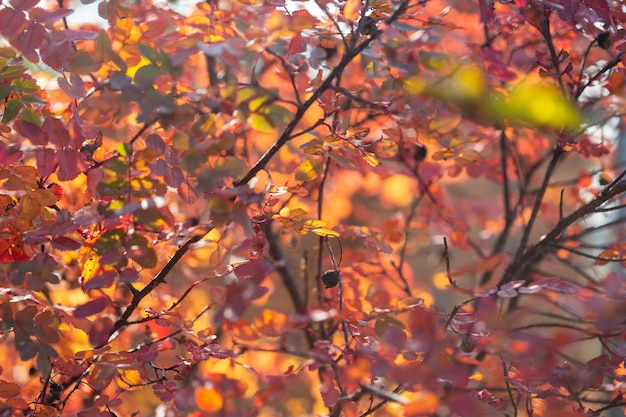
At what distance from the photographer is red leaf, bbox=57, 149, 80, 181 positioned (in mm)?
1051

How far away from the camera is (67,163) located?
106 centimetres

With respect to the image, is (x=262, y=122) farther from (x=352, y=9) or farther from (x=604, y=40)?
(x=604, y=40)

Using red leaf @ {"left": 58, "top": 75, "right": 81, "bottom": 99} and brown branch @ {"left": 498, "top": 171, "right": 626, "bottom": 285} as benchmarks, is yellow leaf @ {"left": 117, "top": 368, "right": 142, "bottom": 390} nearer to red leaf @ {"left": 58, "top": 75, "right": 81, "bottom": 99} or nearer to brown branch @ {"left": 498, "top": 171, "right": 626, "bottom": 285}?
red leaf @ {"left": 58, "top": 75, "right": 81, "bottom": 99}

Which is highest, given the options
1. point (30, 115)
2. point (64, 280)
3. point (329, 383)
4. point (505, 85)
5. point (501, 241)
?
point (30, 115)

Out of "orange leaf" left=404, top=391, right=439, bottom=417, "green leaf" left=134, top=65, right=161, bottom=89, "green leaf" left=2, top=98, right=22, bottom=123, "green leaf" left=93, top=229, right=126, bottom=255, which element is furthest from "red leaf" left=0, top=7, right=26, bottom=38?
"orange leaf" left=404, top=391, right=439, bottom=417

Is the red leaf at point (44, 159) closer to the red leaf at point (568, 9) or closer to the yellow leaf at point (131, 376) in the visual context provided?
the yellow leaf at point (131, 376)

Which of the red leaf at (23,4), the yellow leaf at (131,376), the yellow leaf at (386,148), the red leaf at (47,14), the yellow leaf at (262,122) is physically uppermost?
the red leaf at (23,4)

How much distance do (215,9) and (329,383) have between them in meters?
0.82

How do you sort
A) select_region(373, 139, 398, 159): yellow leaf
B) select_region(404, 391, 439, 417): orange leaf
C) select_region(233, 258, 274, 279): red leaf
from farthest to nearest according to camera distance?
1. select_region(373, 139, 398, 159): yellow leaf
2. select_region(233, 258, 274, 279): red leaf
3. select_region(404, 391, 439, 417): orange leaf

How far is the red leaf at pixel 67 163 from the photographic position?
A: 3.45 ft

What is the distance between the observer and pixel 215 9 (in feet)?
4.71

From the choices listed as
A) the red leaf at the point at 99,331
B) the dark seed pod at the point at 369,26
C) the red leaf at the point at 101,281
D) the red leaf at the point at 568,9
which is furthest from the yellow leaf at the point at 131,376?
the red leaf at the point at 568,9

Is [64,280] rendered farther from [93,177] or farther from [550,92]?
[550,92]

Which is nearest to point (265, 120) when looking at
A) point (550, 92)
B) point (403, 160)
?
point (550, 92)
